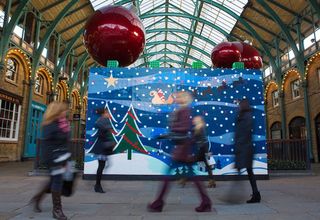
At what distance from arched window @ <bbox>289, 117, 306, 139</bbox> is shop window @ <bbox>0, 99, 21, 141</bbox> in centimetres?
1777

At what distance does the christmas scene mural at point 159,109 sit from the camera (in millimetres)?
7762

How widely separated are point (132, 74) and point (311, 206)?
5.29 m

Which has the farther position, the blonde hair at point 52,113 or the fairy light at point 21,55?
the fairy light at point 21,55

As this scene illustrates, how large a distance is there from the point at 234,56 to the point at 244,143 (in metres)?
4.24

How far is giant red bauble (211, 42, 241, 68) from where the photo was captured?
8320 millimetres

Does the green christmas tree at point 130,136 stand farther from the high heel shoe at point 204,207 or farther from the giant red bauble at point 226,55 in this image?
the high heel shoe at point 204,207

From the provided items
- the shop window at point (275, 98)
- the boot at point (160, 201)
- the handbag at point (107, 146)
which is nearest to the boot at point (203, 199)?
the boot at point (160, 201)

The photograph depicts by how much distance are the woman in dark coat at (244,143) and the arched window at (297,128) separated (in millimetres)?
16322

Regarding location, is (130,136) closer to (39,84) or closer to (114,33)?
(114,33)

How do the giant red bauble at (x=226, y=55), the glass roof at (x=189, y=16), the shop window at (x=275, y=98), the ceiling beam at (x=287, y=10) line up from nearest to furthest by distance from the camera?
the giant red bauble at (x=226, y=55) < the ceiling beam at (x=287, y=10) < the glass roof at (x=189, y=16) < the shop window at (x=275, y=98)

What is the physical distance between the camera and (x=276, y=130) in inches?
942

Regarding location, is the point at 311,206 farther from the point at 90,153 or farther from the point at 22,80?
the point at 22,80

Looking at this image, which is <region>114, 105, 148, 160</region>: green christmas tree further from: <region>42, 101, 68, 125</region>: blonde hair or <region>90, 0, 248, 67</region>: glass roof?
<region>90, 0, 248, 67</region>: glass roof

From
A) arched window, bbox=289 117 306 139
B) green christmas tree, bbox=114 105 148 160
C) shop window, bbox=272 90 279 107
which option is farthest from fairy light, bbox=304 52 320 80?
green christmas tree, bbox=114 105 148 160
